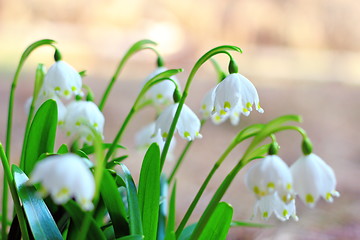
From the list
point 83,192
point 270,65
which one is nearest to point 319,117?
point 270,65

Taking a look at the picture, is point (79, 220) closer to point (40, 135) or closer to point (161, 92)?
point (40, 135)

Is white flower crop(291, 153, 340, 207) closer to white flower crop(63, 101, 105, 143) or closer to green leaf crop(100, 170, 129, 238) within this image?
green leaf crop(100, 170, 129, 238)

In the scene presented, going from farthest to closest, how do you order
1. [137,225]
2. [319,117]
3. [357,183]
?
[319,117] < [357,183] < [137,225]

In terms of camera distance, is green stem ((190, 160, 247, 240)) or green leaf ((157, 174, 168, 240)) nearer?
green stem ((190, 160, 247, 240))

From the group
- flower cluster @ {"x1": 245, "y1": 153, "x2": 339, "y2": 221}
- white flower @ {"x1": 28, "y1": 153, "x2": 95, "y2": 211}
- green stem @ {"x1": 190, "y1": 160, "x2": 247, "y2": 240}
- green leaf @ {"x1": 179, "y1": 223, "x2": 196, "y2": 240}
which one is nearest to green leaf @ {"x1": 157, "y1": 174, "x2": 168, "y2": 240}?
green leaf @ {"x1": 179, "y1": 223, "x2": 196, "y2": 240}

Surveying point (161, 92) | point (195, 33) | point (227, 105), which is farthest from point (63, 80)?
point (195, 33)

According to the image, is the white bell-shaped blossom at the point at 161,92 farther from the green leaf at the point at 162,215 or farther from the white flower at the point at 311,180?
the white flower at the point at 311,180

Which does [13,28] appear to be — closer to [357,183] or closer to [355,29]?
[355,29]
